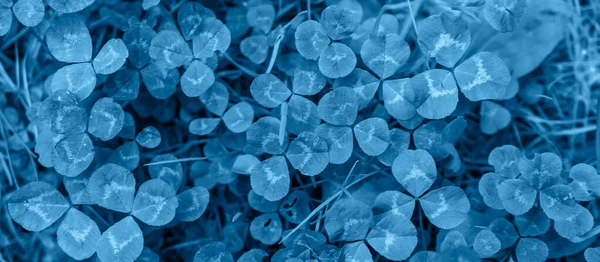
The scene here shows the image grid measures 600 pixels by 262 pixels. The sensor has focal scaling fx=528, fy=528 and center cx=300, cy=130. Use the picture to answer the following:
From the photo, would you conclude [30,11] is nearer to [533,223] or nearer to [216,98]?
[216,98]

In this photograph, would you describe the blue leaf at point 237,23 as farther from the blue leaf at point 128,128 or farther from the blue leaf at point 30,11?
the blue leaf at point 30,11

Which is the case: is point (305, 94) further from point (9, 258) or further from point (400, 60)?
point (9, 258)

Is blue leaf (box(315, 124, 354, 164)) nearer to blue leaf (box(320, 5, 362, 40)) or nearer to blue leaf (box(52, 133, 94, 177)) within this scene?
blue leaf (box(320, 5, 362, 40))

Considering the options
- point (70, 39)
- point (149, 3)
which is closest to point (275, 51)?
point (149, 3)

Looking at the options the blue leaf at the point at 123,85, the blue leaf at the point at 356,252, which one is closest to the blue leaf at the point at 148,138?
the blue leaf at the point at 123,85

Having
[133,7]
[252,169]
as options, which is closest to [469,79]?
[252,169]
